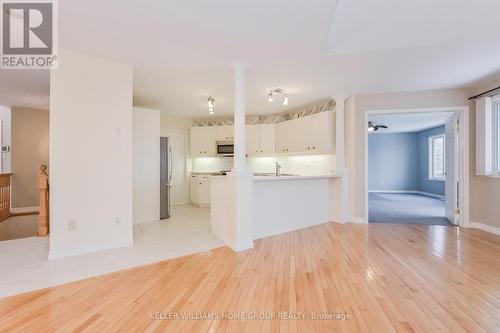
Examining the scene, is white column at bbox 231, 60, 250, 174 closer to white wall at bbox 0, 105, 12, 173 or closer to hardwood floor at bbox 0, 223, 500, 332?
hardwood floor at bbox 0, 223, 500, 332

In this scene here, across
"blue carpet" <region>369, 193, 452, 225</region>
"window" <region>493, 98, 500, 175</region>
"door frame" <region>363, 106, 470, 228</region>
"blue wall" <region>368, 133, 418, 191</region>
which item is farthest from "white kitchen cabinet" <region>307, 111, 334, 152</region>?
"blue wall" <region>368, 133, 418, 191</region>

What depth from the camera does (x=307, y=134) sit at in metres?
5.28

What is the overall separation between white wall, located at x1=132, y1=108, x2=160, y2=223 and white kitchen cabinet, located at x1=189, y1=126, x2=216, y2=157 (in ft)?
6.75

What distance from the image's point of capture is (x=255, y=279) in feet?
7.71

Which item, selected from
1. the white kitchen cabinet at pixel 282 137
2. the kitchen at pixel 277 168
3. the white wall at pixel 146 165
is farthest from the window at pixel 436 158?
the white wall at pixel 146 165

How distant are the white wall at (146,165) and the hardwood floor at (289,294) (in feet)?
7.22

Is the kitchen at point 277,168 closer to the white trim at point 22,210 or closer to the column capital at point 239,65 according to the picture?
the column capital at point 239,65

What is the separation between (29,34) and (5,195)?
4.63 meters

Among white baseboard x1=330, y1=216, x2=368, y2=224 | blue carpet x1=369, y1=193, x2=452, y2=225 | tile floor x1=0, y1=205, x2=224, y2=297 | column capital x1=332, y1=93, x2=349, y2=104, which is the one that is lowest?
blue carpet x1=369, y1=193, x2=452, y2=225

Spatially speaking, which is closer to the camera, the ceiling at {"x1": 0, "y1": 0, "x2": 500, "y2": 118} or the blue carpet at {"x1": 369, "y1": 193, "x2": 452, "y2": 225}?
the ceiling at {"x1": 0, "y1": 0, "x2": 500, "y2": 118}

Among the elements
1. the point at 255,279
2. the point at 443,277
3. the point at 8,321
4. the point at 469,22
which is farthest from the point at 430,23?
the point at 8,321

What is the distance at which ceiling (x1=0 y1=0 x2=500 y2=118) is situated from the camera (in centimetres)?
218

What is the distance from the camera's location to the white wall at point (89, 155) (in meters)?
2.87

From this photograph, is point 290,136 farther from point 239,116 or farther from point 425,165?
point 425,165
